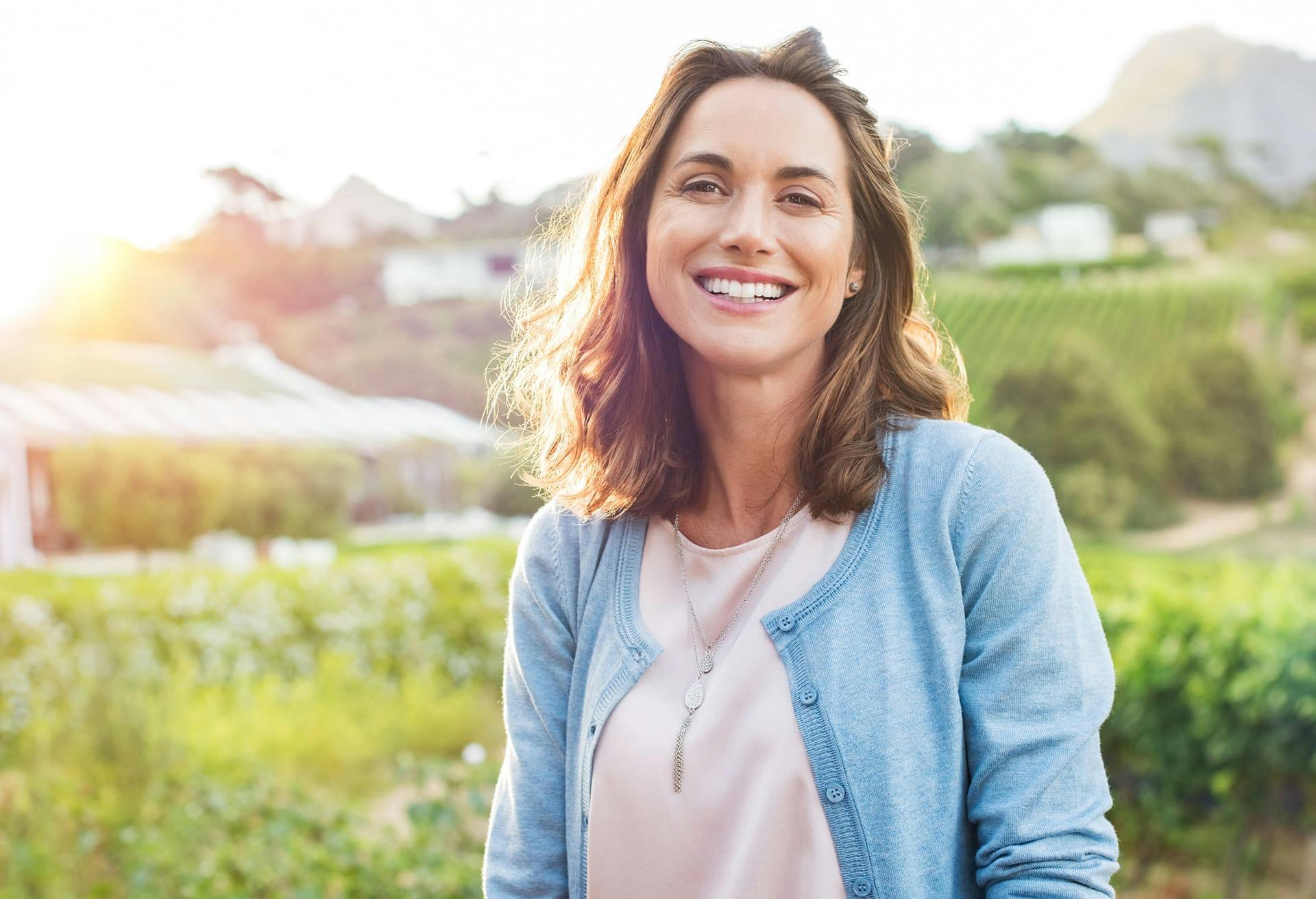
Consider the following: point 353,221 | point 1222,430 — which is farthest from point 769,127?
point 1222,430

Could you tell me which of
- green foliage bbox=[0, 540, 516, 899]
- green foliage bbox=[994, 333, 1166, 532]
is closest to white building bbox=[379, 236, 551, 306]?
green foliage bbox=[0, 540, 516, 899]

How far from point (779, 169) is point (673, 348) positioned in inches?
12.6

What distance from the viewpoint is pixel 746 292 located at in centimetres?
125

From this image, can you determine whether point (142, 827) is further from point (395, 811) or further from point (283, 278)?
point (283, 278)

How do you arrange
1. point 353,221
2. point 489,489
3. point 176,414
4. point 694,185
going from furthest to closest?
point 353,221, point 489,489, point 176,414, point 694,185

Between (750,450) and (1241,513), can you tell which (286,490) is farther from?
(1241,513)

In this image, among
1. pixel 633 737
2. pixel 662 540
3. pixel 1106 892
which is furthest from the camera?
pixel 662 540

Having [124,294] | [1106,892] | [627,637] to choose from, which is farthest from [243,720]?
[124,294]

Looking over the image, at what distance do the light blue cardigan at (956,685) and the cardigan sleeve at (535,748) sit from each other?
0.19 metres

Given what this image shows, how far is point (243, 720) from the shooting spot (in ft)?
16.7

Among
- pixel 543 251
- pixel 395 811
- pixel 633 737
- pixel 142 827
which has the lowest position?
pixel 395 811

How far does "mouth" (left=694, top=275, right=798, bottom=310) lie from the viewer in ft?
4.11

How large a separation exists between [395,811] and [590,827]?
3.91 m

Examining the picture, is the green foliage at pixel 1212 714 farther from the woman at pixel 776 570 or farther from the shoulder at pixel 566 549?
the shoulder at pixel 566 549
